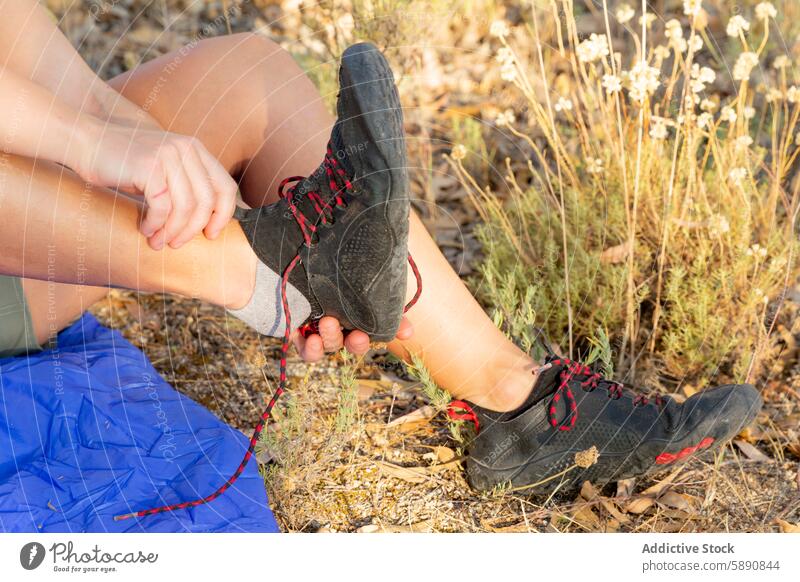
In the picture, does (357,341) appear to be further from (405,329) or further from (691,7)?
(691,7)

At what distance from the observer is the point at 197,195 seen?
1.20 metres

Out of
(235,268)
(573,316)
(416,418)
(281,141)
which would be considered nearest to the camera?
(235,268)

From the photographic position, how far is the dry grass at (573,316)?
1.54 m

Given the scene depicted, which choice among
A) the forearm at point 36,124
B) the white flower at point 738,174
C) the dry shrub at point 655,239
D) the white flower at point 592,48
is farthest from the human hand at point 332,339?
the white flower at point 738,174

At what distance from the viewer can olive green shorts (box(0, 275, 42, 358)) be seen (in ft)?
4.84

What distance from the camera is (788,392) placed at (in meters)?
1.77

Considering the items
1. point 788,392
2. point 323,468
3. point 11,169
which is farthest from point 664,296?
point 11,169

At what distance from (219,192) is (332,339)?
336 mm

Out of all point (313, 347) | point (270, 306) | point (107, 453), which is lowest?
point (107, 453)

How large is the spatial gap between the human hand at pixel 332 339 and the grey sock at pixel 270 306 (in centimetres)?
4

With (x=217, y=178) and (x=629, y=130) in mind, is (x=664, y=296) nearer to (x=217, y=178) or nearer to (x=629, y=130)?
(x=629, y=130)

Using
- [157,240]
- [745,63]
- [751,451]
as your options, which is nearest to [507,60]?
[745,63]

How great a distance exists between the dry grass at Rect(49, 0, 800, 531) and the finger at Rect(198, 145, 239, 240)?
0.43 meters

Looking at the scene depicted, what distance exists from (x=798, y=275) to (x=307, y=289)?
3.93ft
